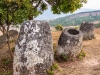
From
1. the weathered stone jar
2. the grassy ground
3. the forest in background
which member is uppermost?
the weathered stone jar

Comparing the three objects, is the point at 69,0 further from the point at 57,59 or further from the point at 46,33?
the point at 46,33

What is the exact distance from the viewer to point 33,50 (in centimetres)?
1041

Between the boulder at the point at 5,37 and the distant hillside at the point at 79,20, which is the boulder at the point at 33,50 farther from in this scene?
the distant hillside at the point at 79,20

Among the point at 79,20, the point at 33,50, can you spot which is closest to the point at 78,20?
the point at 79,20

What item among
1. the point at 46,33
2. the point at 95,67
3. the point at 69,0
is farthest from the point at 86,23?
the point at 46,33

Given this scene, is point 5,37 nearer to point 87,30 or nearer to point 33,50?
point 87,30

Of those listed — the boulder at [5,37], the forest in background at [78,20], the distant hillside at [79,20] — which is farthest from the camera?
the distant hillside at [79,20]

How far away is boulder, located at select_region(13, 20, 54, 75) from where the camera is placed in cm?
1040

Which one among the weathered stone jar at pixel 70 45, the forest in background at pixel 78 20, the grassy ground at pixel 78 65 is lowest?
the forest in background at pixel 78 20

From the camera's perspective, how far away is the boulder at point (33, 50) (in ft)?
34.1

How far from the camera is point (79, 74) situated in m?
11.8

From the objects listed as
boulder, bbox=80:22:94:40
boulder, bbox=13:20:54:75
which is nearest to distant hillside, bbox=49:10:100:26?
boulder, bbox=80:22:94:40

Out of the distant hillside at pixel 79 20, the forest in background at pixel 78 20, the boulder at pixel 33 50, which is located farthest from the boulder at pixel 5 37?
the distant hillside at pixel 79 20

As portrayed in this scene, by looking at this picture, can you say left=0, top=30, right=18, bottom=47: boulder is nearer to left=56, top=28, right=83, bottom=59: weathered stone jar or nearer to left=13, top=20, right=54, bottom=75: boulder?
left=56, top=28, right=83, bottom=59: weathered stone jar
